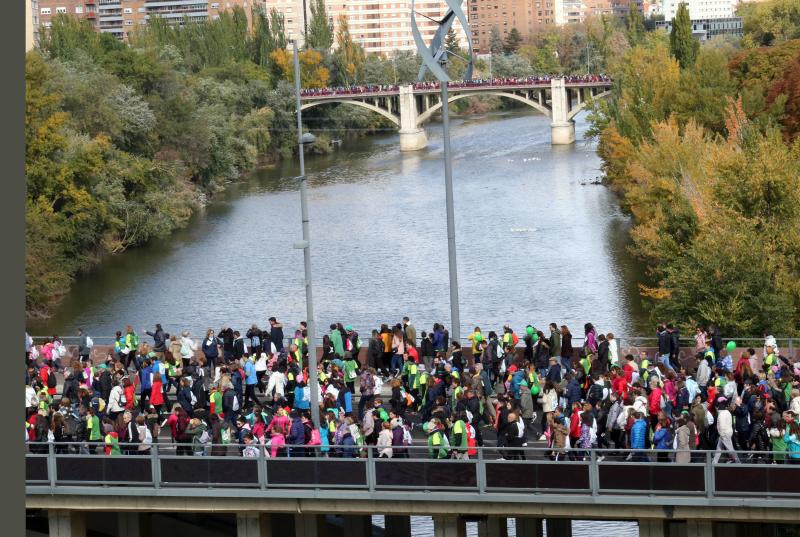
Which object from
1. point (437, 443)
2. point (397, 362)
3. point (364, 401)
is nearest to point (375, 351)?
point (397, 362)

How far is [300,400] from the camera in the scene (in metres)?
25.9

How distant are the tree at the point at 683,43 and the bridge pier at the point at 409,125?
40.0 m

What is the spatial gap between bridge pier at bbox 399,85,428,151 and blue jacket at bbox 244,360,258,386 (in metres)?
89.2

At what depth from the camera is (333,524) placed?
2775 cm

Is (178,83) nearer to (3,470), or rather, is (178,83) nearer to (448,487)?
(448,487)

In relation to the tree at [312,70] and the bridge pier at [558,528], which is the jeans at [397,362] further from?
the tree at [312,70]

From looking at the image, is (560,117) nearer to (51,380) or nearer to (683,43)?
(683,43)

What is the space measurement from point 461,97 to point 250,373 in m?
92.5

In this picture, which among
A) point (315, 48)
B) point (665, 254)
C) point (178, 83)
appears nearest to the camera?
point (665, 254)

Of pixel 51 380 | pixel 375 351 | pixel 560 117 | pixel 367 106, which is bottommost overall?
pixel 51 380

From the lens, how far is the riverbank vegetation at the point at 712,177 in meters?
37.4

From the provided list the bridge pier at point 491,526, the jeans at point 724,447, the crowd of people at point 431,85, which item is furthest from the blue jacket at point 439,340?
the crowd of people at point 431,85

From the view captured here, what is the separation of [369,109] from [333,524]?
328 ft

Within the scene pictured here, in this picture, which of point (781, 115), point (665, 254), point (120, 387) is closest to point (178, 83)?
point (781, 115)
